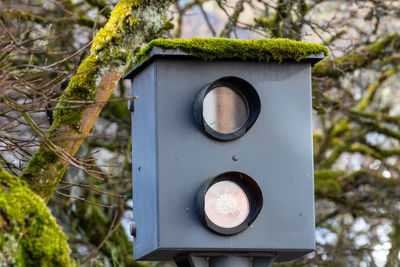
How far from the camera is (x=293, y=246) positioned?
9.86 ft

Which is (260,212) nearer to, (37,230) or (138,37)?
(37,230)

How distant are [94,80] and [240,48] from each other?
82 cm

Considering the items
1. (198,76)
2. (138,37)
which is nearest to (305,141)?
(198,76)

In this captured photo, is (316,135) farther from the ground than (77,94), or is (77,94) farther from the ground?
(316,135)

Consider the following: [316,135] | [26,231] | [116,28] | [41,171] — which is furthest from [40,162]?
[316,135]

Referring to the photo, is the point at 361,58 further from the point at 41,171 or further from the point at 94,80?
the point at 41,171

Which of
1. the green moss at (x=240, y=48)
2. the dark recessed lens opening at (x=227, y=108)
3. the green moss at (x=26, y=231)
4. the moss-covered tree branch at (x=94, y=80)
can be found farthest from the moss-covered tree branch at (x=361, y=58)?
the green moss at (x=26, y=231)

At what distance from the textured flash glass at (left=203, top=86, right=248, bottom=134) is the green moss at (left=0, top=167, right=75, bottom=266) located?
2.50ft

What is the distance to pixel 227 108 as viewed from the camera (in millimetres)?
3041

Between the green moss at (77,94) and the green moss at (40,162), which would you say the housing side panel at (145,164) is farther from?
the green moss at (40,162)

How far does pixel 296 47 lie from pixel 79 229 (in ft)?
14.6

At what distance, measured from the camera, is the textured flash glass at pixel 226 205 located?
2.93 metres

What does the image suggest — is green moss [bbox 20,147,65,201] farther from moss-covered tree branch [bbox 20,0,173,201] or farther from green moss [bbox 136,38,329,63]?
green moss [bbox 136,38,329,63]

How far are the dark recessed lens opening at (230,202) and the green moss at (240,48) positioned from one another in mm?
464
